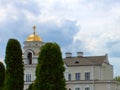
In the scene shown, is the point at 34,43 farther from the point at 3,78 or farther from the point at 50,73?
the point at 50,73

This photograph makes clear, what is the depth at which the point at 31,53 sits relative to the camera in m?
85.4

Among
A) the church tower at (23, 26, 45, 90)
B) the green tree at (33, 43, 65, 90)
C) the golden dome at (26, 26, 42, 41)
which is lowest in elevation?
the green tree at (33, 43, 65, 90)

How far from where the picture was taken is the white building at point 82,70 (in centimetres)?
8094

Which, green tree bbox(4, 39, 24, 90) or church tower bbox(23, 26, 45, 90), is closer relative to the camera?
green tree bbox(4, 39, 24, 90)

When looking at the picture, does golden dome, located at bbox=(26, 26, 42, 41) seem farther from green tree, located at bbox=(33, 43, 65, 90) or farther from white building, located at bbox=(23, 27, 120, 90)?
green tree, located at bbox=(33, 43, 65, 90)

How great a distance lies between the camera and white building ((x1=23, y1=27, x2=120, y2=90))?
266 feet

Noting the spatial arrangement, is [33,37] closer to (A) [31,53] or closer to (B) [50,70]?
(A) [31,53]

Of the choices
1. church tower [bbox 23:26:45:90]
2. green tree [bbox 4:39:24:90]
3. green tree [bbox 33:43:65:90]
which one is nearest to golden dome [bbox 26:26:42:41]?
church tower [bbox 23:26:45:90]

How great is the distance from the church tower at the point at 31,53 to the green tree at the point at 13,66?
43.1 m

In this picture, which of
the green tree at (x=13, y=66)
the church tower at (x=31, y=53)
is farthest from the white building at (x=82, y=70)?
the green tree at (x=13, y=66)

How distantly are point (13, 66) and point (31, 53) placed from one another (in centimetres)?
4420

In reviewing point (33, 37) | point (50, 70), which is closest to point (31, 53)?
point (33, 37)

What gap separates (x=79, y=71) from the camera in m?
82.2

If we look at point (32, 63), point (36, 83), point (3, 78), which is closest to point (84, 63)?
point (32, 63)
